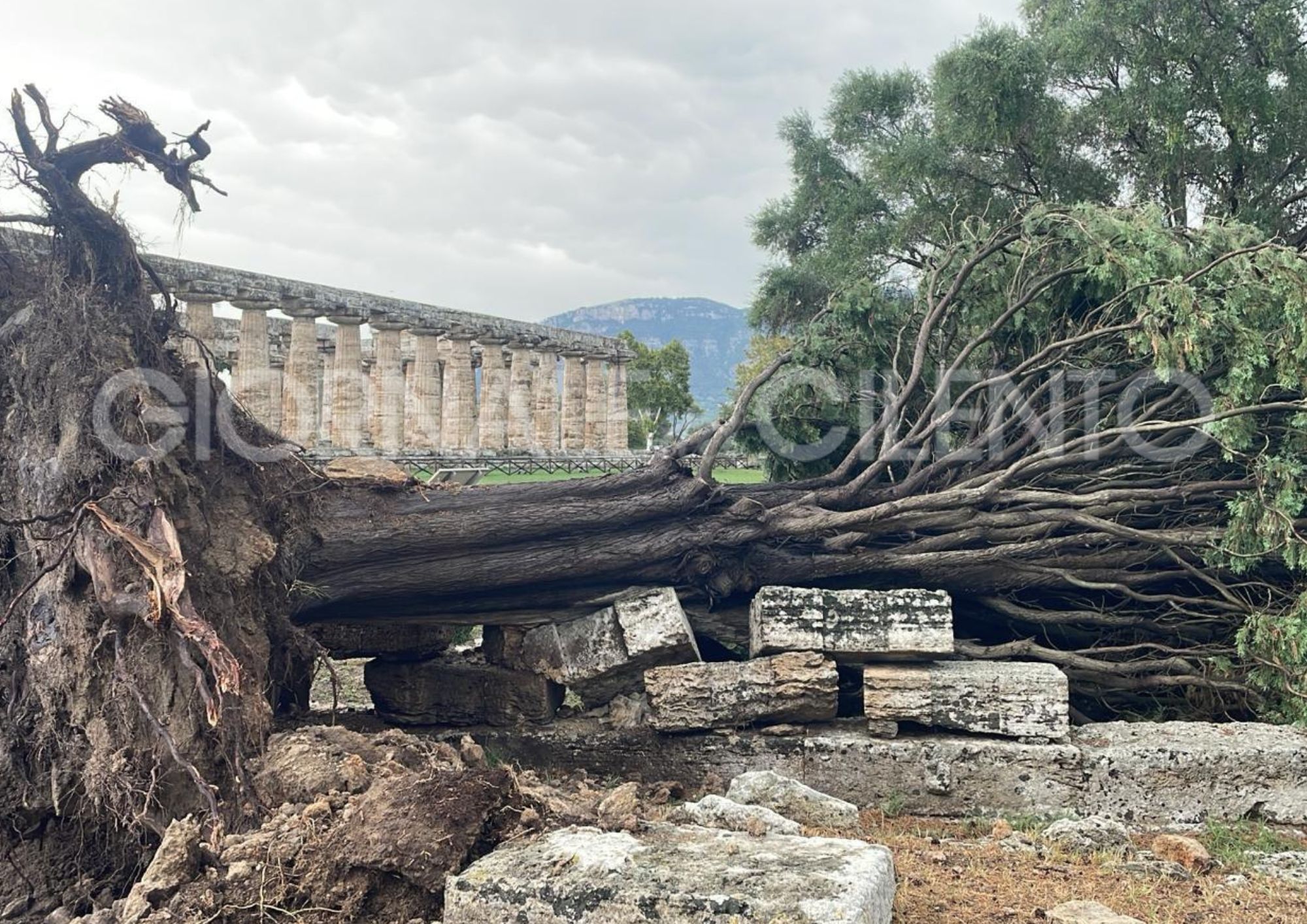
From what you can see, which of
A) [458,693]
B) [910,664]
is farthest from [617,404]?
[910,664]

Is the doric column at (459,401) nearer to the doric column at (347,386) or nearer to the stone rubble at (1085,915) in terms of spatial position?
the doric column at (347,386)

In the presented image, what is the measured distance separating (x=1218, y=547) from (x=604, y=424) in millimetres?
33692

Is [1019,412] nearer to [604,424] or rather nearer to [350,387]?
[350,387]

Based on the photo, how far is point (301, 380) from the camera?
29.1 metres

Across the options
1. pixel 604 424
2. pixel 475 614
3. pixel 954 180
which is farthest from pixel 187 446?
pixel 604 424

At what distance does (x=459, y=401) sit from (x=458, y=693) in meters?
28.6

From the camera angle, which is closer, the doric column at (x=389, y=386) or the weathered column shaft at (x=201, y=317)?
the weathered column shaft at (x=201, y=317)

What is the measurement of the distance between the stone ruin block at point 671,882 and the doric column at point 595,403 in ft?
115

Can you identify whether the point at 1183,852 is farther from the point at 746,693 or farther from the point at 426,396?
the point at 426,396

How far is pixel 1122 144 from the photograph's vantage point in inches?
588

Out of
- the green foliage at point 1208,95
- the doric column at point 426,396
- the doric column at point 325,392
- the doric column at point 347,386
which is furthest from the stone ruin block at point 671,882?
the doric column at point 426,396

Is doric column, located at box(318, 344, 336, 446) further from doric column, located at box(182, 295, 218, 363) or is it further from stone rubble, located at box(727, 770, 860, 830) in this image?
stone rubble, located at box(727, 770, 860, 830)

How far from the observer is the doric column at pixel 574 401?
38.6m

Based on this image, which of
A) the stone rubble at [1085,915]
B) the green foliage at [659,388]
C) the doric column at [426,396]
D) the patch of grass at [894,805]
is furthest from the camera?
the green foliage at [659,388]
